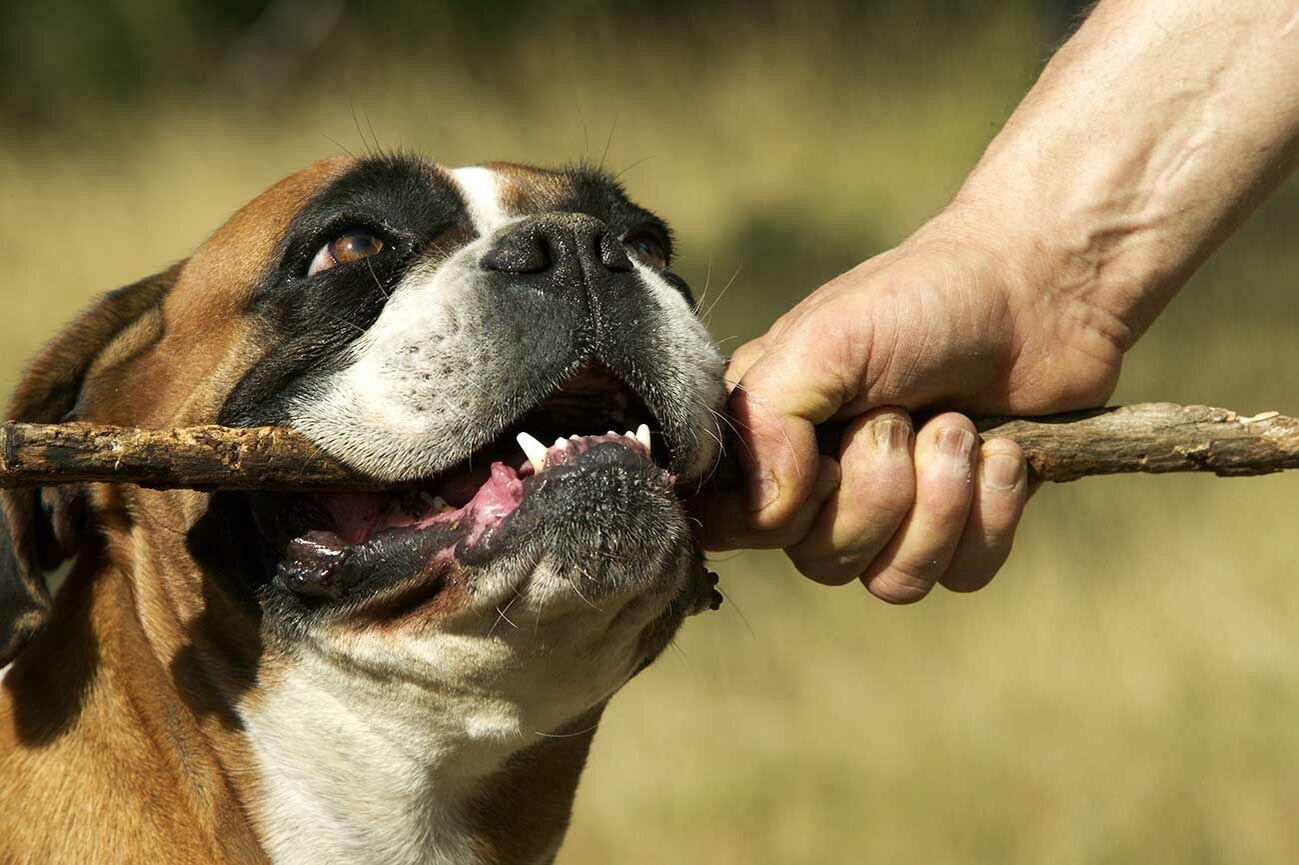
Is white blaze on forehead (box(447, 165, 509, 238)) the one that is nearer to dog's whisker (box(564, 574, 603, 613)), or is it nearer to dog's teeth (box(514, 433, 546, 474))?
dog's teeth (box(514, 433, 546, 474))

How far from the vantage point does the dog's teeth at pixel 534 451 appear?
264cm

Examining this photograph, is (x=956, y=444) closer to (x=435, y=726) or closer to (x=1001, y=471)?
(x=1001, y=471)

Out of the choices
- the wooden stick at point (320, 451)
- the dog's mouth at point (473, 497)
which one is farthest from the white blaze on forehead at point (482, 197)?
the wooden stick at point (320, 451)

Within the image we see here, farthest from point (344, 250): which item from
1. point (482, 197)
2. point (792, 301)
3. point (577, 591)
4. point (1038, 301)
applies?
point (792, 301)

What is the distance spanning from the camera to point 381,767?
298cm

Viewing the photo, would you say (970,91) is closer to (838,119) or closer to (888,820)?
(838,119)

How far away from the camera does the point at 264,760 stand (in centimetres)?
299

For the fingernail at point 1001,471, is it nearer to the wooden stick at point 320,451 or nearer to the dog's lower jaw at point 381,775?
the wooden stick at point 320,451

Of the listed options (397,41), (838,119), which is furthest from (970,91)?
(397,41)

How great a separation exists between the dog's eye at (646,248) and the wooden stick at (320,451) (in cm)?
80

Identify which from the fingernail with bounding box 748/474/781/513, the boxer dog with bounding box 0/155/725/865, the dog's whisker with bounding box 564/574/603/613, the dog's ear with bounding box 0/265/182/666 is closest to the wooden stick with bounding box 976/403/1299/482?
the fingernail with bounding box 748/474/781/513

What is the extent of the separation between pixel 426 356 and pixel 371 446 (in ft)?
0.58

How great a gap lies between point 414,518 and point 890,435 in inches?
35.6

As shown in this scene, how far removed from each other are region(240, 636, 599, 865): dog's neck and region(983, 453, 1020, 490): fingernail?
3.07ft
